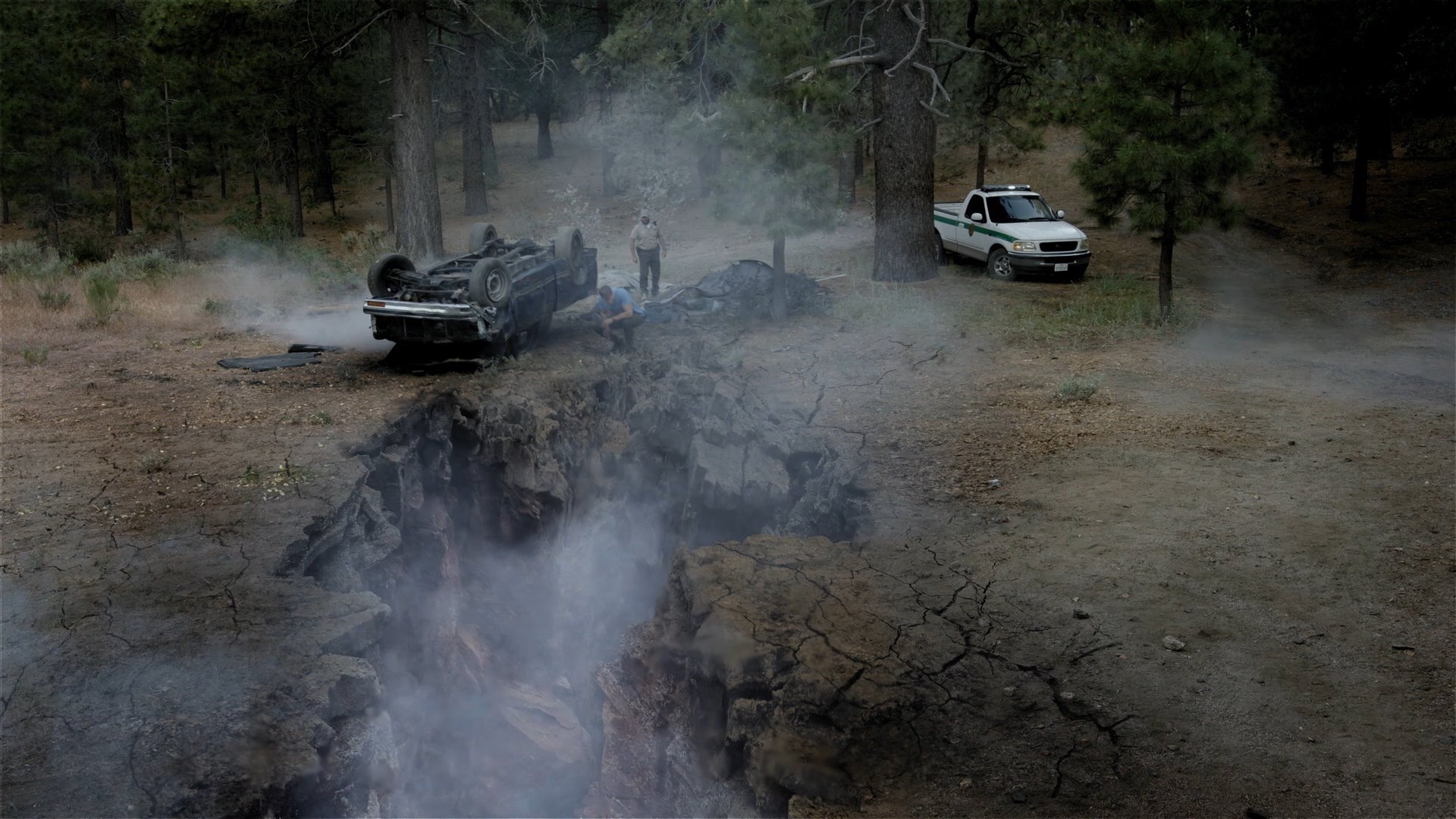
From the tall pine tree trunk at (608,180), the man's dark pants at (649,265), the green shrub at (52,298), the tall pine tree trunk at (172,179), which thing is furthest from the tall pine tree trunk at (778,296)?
the tall pine tree trunk at (608,180)

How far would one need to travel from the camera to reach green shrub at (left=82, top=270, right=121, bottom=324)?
1364 centimetres

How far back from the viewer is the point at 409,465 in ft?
30.7

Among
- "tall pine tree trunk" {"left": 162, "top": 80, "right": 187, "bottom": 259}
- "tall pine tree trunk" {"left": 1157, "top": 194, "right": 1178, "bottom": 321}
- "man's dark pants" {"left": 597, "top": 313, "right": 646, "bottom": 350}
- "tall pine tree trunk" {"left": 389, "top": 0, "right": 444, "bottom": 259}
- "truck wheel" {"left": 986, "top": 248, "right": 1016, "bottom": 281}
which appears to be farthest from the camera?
"tall pine tree trunk" {"left": 162, "top": 80, "right": 187, "bottom": 259}

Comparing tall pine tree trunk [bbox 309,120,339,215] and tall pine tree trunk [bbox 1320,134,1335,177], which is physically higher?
tall pine tree trunk [bbox 309,120,339,215]

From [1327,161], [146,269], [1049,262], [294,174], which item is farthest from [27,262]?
[1327,161]

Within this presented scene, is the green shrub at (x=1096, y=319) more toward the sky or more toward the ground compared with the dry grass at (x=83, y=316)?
more toward the ground

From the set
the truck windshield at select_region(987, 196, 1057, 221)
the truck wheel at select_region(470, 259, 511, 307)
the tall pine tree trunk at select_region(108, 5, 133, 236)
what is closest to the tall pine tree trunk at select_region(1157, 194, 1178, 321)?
the truck windshield at select_region(987, 196, 1057, 221)

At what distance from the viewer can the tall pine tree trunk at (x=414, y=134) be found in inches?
707

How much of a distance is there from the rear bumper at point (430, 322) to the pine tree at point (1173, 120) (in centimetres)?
893

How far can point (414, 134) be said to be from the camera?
18.4 m

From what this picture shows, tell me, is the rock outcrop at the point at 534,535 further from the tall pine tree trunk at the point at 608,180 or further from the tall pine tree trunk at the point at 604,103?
the tall pine tree trunk at the point at 608,180

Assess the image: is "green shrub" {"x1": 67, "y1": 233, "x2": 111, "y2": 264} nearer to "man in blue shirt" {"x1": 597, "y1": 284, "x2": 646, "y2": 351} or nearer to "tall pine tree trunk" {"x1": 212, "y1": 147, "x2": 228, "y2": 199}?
"tall pine tree trunk" {"x1": 212, "y1": 147, "x2": 228, "y2": 199}

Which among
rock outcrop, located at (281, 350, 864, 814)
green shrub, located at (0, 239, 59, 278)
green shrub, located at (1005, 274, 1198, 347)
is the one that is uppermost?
green shrub, located at (0, 239, 59, 278)

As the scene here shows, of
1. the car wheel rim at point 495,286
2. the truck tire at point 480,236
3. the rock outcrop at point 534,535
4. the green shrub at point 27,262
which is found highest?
the truck tire at point 480,236
